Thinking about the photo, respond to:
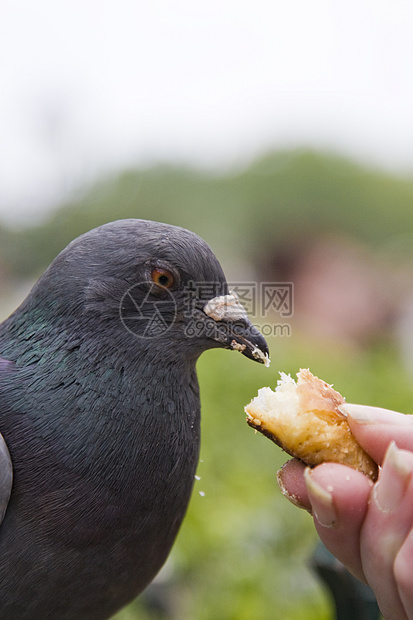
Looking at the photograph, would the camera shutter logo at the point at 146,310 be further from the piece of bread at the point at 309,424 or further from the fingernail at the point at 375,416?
the fingernail at the point at 375,416

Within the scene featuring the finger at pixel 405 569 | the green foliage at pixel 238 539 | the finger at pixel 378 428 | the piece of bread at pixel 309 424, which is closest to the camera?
the finger at pixel 405 569

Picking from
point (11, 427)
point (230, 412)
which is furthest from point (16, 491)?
point (230, 412)

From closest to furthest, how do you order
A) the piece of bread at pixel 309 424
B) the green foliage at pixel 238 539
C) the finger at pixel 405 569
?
the finger at pixel 405 569 → the piece of bread at pixel 309 424 → the green foliage at pixel 238 539

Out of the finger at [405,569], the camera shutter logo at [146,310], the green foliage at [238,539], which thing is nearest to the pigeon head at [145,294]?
the camera shutter logo at [146,310]

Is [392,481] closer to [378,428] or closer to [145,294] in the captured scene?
[378,428]

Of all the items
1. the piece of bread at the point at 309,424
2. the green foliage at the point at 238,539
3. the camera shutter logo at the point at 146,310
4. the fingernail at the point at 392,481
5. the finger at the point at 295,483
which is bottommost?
the green foliage at the point at 238,539
